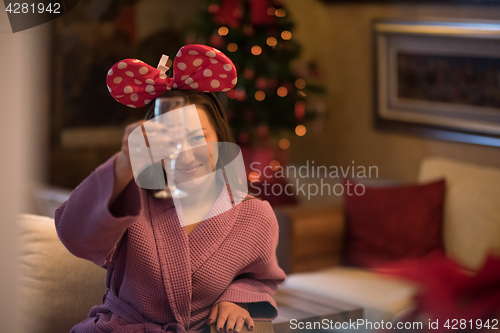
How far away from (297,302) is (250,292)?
1.16 ft

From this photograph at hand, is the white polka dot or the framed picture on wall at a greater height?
the white polka dot

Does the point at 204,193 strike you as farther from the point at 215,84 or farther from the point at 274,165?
the point at 274,165

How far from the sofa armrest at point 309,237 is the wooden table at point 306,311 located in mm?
663

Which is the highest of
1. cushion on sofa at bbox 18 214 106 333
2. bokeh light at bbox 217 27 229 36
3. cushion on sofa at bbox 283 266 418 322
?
bokeh light at bbox 217 27 229 36

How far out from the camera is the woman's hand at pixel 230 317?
2.52ft

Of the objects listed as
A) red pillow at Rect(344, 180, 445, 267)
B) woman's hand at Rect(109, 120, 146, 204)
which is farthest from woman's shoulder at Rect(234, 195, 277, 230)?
red pillow at Rect(344, 180, 445, 267)

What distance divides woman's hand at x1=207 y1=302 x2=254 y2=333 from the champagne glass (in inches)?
9.4

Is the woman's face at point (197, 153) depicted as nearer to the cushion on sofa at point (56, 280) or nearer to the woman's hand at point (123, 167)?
the woman's hand at point (123, 167)

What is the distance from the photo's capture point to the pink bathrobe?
0.72 meters

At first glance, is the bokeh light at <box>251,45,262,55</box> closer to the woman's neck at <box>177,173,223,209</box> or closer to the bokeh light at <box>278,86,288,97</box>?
the bokeh light at <box>278,86,288,97</box>

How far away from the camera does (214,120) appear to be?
32.3 inches

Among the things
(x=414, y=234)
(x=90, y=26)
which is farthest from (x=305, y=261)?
(x=90, y=26)

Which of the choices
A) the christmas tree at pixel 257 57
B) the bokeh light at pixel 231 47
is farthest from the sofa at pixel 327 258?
the bokeh light at pixel 231 47

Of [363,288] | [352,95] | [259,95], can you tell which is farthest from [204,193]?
[352,95]
